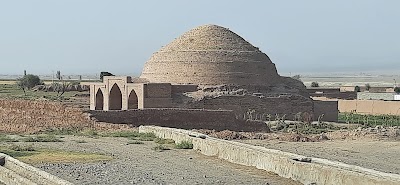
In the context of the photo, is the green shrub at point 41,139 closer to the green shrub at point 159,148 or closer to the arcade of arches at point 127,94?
the green shrub at point 159,148

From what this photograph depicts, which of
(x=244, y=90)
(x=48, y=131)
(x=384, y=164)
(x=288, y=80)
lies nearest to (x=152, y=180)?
(x=384, y=164)

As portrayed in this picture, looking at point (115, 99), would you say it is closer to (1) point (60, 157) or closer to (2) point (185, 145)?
(2) point (185, 145)

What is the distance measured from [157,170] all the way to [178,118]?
11.8 meters

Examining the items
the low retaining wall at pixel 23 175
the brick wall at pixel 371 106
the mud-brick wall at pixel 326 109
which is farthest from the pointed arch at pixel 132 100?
the low retaining wall at pixel 23 175

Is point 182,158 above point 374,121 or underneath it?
above

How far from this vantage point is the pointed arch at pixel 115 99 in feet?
119

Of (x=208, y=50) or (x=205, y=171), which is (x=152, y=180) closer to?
(x=205, y=171)

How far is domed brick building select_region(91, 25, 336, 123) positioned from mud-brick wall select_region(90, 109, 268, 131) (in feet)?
17.7

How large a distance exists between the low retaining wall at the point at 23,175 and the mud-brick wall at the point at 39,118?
9.84 meters

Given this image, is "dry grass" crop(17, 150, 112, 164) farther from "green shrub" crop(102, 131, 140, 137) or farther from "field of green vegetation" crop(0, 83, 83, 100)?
"field of green vegetation" crop(0, 83, 83, 100)

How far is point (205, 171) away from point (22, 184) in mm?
4081

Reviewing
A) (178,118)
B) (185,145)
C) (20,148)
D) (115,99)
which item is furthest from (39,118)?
(115,99)

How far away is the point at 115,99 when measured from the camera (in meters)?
36.7

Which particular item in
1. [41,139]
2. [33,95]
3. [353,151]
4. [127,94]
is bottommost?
[353,151]
